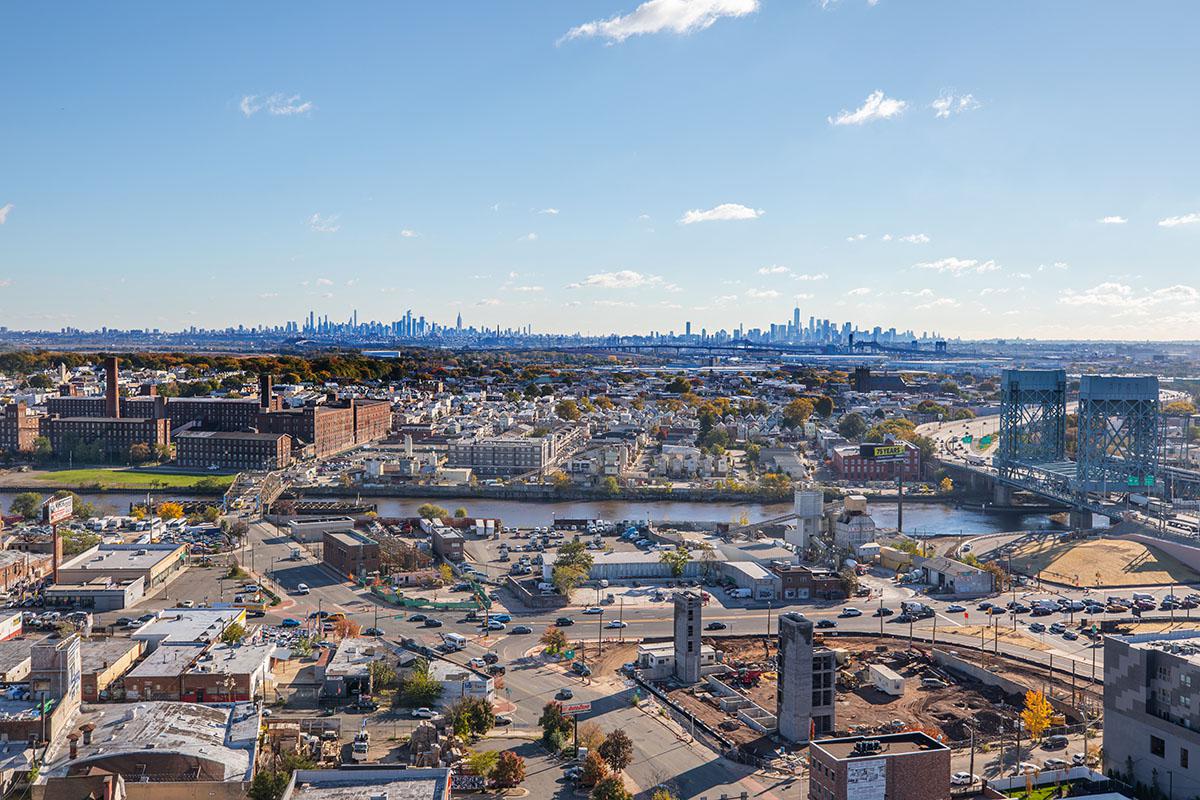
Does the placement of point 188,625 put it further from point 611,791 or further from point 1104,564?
point 1104,564

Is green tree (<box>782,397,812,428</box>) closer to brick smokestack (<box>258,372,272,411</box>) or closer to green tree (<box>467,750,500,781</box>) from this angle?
brick smokestack (<box>258,372,272,411</box>)

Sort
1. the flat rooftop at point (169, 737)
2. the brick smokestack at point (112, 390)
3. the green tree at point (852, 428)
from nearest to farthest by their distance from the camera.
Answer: the flat rooftop at point (169, 737) < the brick smokestack at point (112, 390) < the green tree at point (852, 428)

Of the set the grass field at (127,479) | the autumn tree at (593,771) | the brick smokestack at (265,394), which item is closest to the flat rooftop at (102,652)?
the autumn tree at (593,771)

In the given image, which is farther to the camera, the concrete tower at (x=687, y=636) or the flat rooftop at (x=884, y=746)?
the concrete tower at (x=687, y=636)

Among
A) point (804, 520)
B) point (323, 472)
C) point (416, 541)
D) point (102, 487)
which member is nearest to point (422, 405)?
point (323, 472)

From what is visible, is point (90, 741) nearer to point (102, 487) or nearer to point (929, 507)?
point (102, 487)

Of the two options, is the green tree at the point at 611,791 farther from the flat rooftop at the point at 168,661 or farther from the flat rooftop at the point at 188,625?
the flat rooftop at the point at 188,625

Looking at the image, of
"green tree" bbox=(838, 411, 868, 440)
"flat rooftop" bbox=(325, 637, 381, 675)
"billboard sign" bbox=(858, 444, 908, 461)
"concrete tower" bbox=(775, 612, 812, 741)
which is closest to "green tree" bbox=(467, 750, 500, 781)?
"flat rooftop" bbox=(325, 637, 381, 675)
